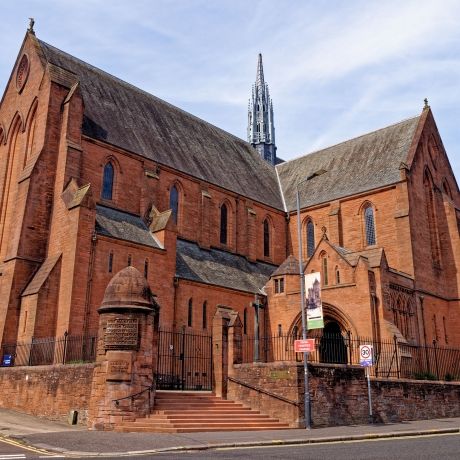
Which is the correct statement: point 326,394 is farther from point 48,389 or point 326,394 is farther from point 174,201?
point 174,201

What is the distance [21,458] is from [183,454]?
11.5 feet

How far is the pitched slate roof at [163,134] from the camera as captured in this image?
3519 cm

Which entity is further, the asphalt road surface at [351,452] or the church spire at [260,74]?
the church spire at [260,74]

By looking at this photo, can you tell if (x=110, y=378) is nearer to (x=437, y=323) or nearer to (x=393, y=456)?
(x=393, y=456)

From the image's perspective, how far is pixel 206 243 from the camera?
37.6 meters

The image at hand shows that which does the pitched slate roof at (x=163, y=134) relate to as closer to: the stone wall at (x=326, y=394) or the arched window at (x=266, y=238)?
the arched window at (x=266, y=238)

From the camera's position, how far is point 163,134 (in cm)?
3953

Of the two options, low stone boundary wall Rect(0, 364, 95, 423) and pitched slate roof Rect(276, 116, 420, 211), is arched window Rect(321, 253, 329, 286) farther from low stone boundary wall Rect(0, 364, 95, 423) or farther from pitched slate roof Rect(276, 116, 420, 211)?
low stone boundary wall Rect(0, 364, 95, 423)

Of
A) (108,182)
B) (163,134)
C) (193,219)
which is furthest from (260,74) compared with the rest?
(108,182)

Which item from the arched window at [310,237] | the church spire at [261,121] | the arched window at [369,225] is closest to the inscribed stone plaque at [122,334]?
the arched window at [369,225]

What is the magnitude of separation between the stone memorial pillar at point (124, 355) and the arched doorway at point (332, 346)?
16.4m

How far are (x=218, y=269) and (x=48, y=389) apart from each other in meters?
16.3

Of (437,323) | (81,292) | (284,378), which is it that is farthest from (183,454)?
(437,323)

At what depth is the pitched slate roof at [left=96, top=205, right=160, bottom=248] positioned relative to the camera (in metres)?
29.1
